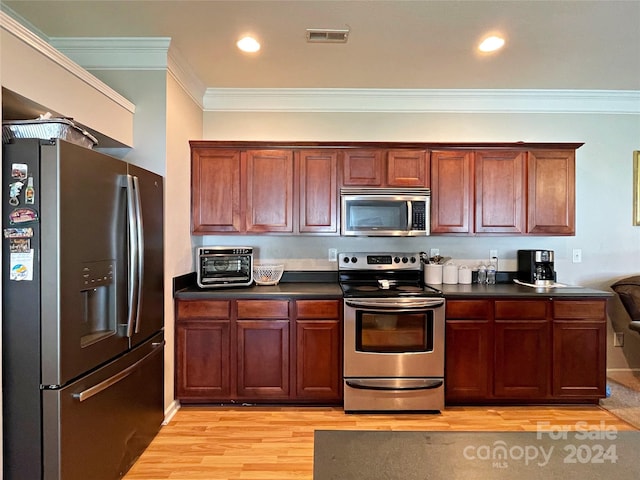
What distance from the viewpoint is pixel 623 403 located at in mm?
2975

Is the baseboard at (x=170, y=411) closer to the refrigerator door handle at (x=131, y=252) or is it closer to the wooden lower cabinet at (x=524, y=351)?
the refrigerator door handle at (x=131, y=252)

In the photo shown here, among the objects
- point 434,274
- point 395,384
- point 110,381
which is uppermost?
point 434,274

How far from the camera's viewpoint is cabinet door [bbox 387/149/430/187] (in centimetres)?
325

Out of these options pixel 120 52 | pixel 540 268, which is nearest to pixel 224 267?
pixel 120 52

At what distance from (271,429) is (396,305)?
4.15 ft

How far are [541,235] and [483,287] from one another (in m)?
0.71

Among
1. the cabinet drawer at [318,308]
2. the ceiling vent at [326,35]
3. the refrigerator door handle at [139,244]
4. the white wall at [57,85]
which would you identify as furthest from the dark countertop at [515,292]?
the white wall at [57,85]

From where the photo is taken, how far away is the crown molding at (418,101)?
3.51 meters

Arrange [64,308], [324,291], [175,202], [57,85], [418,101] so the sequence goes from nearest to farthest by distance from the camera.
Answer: [64,308]
[57,85]
[175,202]
[324,291]
[418,101]

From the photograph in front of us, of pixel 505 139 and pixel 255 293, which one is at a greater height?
pixel 505 139

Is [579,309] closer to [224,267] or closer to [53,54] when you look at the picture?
[224,267]

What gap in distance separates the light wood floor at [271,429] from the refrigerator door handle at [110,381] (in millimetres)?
596

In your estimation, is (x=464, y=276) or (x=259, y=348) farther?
(x=464, y=276)

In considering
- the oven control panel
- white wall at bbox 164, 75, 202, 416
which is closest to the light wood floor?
white wall at bbox 164, 75, 202, 416
